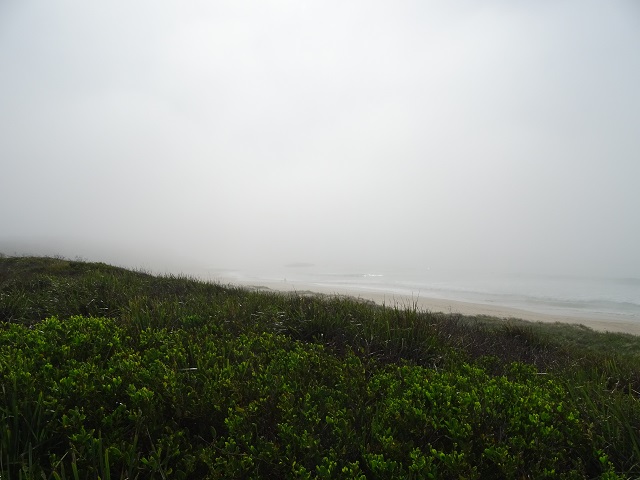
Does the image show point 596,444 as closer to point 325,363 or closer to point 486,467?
point 486,467

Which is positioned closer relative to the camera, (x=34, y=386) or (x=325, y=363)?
(x=34, y=386)

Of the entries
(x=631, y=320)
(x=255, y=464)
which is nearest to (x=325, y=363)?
(x=255, y=464)

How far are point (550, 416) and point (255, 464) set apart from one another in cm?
221

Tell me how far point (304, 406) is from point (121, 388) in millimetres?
1473

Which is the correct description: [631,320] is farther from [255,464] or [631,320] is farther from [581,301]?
[255,464]

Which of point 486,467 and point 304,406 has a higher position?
point 304,406

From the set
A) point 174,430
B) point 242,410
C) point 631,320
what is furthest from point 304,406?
point 631,320

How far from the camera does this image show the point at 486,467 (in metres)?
2.41

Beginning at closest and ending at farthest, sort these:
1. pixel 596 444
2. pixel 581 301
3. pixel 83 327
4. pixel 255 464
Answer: pixel 255 464 < pixel 596 444 < pixel 83 327 < pixel 581 301

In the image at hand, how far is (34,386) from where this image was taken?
281 centimetres

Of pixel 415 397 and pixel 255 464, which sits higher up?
pixel 415 397

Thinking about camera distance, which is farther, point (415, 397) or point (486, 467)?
point (415, 397)

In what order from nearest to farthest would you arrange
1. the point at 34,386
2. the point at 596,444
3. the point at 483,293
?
the point at 596,444 < the point at 34,386 < the point at 483,293

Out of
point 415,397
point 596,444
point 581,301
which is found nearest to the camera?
point 596,444
